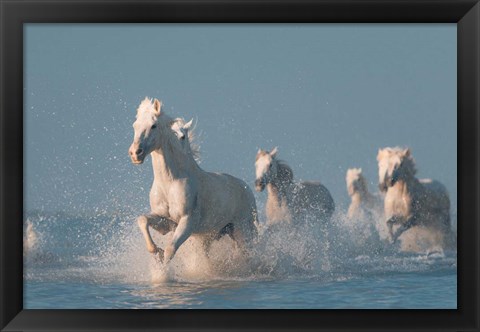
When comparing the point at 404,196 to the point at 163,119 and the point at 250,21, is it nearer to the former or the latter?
the point at 163,119

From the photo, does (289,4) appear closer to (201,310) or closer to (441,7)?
(441,7)

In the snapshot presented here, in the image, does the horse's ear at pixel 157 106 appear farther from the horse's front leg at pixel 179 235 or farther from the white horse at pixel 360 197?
the white horse at pixel 360 197

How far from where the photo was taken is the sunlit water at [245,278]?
8.48 metres

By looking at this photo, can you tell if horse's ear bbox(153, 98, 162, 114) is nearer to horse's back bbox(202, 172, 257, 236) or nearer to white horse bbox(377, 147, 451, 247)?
horse's back bbox(202, 172, 257, 236)

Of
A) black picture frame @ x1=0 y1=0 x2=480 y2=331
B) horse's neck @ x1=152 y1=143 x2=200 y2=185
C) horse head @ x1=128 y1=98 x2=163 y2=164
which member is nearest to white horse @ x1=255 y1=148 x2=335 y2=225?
horse's neck @ x1=152 y1=143 x2=200 y2=185

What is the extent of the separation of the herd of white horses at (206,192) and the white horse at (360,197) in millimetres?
1344

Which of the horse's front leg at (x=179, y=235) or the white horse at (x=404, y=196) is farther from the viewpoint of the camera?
the white horse at (x=404, y=196)

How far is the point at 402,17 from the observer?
6055mm

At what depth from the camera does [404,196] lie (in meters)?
12.6

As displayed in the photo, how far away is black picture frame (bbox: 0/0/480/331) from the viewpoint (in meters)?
6.01

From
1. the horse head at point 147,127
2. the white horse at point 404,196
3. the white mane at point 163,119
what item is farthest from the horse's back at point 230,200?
the white horse at point 404,196

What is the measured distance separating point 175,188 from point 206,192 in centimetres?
39

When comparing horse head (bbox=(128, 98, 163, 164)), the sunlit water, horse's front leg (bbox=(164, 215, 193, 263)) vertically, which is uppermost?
horse head (bbox=(128, 98, 163, 164))

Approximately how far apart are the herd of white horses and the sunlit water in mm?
223
